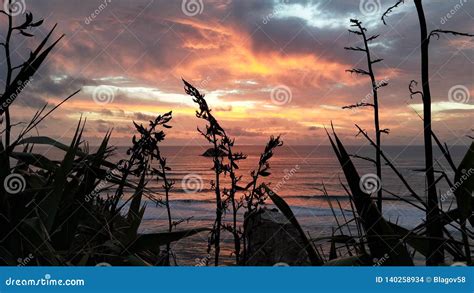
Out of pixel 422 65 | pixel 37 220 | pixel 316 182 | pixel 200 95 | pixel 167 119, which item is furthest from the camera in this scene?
pixel 316 182

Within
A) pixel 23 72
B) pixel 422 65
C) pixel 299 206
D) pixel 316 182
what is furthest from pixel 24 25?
pixel 316 182

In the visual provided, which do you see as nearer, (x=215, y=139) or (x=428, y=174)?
(x=428, y=174)

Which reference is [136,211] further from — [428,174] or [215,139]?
[428,174]

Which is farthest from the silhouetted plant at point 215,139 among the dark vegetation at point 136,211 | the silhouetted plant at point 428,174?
the silhouetted plant at point 428,174

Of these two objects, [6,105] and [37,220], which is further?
[6,105]

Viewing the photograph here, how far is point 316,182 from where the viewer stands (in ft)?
137

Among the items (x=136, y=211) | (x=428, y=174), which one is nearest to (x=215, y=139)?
(x=136, y=211)

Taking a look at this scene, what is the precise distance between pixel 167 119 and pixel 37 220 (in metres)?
1.26

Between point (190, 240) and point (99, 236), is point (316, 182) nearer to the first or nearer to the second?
point (190, 240)

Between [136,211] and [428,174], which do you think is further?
[136,211]

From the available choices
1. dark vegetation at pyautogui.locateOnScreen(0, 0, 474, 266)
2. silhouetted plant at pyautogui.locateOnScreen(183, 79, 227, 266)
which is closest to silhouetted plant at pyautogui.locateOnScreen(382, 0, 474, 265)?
dark vegetation at pyautogui.locateOnScreen(0, 0, 474, 266)

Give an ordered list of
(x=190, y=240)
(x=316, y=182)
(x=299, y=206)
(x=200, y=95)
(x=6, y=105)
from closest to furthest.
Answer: (x=6, y=105), (x=200, y=95), (x=190, y=240), (x=299, y=206), (x=316, y=182)

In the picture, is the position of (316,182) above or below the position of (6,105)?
above

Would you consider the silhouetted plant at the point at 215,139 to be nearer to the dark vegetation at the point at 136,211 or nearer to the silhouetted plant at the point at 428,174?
the dark vegetation at the point at 136,211
